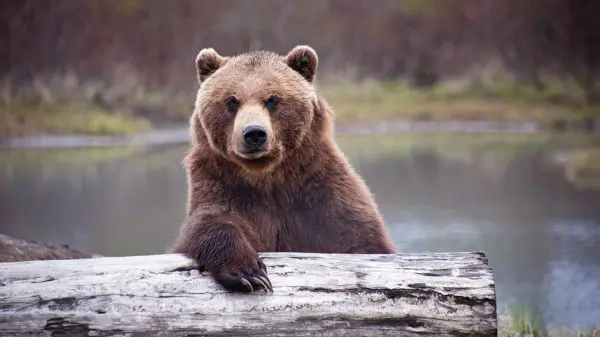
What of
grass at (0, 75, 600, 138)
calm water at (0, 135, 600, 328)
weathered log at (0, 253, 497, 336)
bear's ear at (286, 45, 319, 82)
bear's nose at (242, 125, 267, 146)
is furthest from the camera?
grass at (0, 75, 600, 138)

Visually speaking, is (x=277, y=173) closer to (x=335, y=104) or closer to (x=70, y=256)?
(x=70, y=256)

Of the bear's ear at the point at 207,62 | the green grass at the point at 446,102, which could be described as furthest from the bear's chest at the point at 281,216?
the green grass at the point at 446,102

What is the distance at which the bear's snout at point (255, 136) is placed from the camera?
9.65ft

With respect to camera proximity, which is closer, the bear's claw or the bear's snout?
→ the bear's claw

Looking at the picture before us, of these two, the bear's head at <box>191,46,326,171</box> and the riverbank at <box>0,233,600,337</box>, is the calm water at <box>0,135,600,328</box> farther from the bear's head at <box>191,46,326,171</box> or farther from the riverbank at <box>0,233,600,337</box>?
the bear's head at <box>191,46,326,171</box>

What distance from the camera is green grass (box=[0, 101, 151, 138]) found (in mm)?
8297

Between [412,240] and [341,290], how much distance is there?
4.51 m

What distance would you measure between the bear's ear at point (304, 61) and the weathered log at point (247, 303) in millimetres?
1179

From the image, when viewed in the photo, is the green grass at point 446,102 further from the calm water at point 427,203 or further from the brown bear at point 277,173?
the brown bear at point 277,173

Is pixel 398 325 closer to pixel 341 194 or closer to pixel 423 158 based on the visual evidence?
pixel 341 194

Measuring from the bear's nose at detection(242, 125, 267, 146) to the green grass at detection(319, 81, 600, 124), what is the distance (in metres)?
6.59

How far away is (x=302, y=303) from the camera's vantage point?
8.44 feet

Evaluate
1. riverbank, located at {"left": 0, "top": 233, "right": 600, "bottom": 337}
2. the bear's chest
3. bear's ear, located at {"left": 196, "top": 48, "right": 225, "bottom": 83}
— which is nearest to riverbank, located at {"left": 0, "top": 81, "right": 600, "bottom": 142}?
riverbank, located at {"left": 0, "top": 233, "right": 600, "bottom": 337}

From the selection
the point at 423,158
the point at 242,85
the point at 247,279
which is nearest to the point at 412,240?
the point at 423,158
